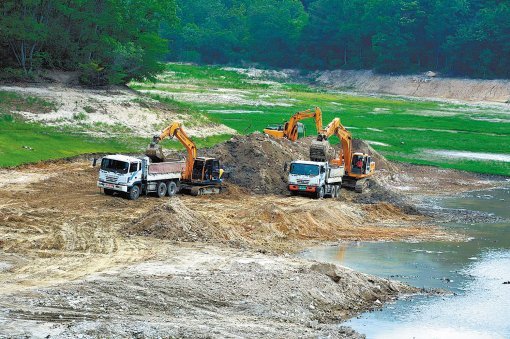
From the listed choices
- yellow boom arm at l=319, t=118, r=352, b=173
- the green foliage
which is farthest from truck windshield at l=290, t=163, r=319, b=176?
the green foliage

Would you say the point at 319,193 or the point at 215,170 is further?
the point at 319,193

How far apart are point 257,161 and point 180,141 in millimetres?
6827

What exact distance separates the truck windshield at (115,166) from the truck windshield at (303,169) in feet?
36.0

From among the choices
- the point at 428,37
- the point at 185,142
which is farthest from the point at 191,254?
the point at 428,37

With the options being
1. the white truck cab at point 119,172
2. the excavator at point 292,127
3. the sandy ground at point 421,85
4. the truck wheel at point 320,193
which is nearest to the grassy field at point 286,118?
the excavator at point 292,127

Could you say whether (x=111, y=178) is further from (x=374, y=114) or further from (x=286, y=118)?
(x=374, y=114)

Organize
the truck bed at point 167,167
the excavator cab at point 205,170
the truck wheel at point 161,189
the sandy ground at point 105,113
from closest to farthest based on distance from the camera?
the truck bed at point 167,167
the truck wheel at point 161,189
the excavator cab at point 205,170
the sandy ground at point 105,113

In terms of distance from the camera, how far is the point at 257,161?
61.3 m

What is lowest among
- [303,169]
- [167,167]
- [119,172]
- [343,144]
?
[119,172]

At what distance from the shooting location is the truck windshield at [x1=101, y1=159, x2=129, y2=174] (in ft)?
169

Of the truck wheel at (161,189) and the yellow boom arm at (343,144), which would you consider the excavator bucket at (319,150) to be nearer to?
the yellow boom arm at (343,144)

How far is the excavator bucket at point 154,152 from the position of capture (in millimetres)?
54344

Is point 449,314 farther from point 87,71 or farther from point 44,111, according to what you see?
point 87,71

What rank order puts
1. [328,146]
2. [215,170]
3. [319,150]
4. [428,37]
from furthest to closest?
[428,37]
[328,146]
[319,150]
[215,170]
